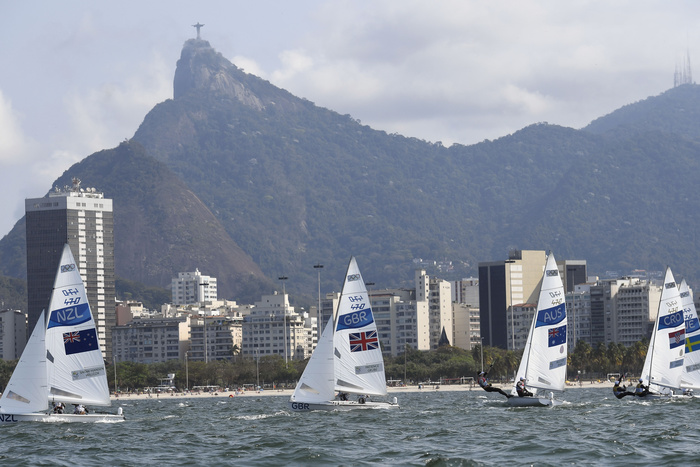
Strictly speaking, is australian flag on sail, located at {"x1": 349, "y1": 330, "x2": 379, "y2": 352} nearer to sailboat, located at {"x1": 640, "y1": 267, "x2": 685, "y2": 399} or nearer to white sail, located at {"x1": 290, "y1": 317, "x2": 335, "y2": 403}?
white sail, located at {"x1": 290, "y1": 317, "x2": 335, "y2": 403}

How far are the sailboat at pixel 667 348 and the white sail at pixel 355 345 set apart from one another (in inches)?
977

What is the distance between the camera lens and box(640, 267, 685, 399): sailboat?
332 feet

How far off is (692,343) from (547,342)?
18.4 meters

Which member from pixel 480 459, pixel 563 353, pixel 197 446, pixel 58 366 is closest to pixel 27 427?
pixel 58 366

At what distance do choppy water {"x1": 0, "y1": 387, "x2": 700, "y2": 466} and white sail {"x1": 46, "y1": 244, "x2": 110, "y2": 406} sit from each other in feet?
7.52

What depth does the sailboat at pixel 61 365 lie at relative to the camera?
76.2 meters

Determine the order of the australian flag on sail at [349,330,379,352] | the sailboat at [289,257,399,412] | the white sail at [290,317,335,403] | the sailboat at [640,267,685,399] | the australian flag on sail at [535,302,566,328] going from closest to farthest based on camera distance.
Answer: the white sail at [290,317,335,403], the sailboat at [289,257,399,412], the australian flag on sail at [349,330,379,352], the australian flag on sail at [535,302,566,328], the sailboat at [640,267,685,399]

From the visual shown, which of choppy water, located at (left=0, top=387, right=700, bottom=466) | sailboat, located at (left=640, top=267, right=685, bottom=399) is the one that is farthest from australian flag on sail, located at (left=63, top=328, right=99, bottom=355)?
sailboat, located at (left=640, top=267, right=685, bottom=399)

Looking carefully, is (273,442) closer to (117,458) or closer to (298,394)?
(117,458)

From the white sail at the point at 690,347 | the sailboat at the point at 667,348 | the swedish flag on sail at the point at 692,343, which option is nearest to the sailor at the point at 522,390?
the sailboat at the point at 667,348

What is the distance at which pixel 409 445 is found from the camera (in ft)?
211

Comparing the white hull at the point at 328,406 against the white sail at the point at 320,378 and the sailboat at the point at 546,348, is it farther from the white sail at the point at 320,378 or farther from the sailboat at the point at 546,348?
the sailboat at the point at 546,348

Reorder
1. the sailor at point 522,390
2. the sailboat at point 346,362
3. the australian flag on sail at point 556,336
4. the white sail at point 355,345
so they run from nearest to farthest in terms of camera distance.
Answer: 1. the sailboat at point 346,362
2. the white sail at point 355,345
3. the sailor at point 522,390
4. the australian flag on sail at point 556,336

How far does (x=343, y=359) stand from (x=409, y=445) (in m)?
25.6
